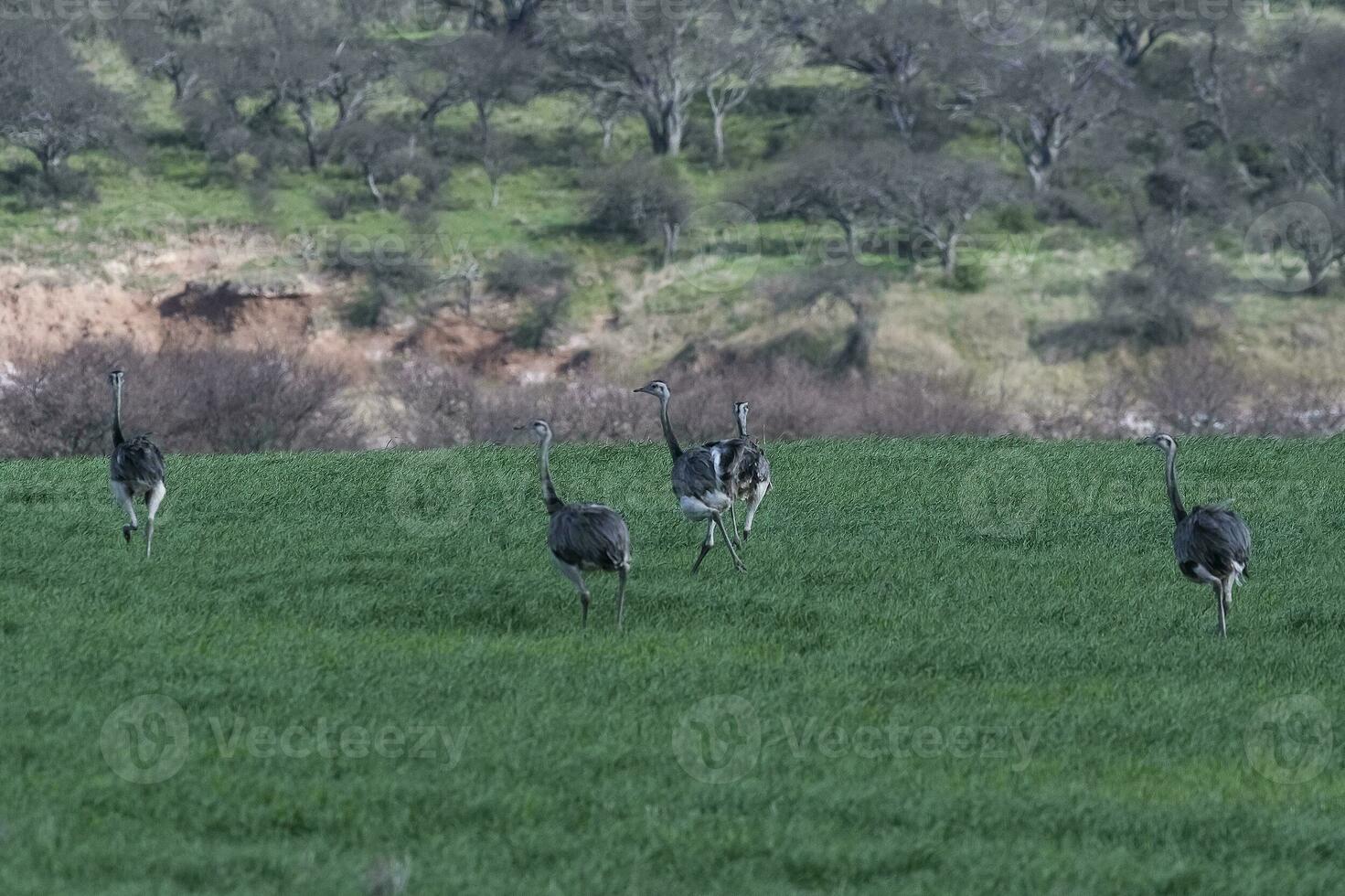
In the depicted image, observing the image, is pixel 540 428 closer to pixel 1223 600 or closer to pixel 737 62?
pixel 1223 600

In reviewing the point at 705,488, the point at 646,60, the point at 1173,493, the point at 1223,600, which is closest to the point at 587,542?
the point at 705,488

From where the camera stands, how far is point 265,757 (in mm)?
12438

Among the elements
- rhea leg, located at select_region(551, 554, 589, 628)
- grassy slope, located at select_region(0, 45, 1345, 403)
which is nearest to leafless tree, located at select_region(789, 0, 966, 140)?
grassy slope, located at select_region(0, 45, 1345, 403)

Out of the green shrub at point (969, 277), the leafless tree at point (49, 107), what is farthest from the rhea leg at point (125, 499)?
the leafless tree at point (49, 107)

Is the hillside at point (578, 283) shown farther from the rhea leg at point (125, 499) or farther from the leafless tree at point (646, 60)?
the rhea leg at point (125, 499)

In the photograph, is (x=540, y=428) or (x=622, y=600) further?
(x=540, y=428)

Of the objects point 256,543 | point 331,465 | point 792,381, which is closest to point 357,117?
point 792,381

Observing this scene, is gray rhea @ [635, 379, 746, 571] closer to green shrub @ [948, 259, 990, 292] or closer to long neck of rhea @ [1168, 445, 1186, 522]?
long neck of rhea @ [1168, 445, 1186, 522]

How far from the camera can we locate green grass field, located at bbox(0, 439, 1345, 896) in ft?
35.5

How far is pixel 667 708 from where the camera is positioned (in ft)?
45.5

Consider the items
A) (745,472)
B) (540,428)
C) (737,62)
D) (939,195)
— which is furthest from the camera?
(737,62)

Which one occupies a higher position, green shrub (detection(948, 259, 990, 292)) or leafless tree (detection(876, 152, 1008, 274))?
leafless tree (detection(876, 152, 1008, 274))

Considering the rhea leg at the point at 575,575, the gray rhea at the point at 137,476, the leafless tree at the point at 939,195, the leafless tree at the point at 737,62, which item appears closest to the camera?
the rhea leg at the point at 575,575

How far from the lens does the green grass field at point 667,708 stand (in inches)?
426
